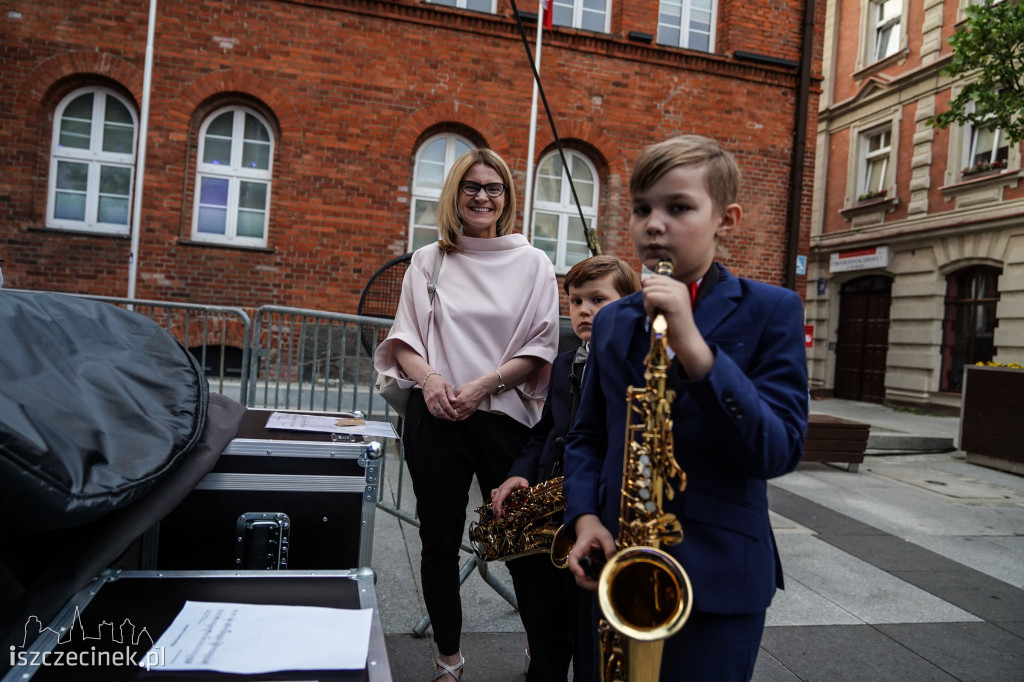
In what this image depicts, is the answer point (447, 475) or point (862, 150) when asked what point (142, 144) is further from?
point (862, 150)

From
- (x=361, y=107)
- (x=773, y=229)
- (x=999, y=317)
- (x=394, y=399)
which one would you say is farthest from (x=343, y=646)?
(x=999, y=317)

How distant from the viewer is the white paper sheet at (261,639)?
1269 millimetres

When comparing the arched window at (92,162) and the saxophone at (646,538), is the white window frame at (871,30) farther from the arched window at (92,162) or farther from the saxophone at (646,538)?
the saxophone at (646,538)

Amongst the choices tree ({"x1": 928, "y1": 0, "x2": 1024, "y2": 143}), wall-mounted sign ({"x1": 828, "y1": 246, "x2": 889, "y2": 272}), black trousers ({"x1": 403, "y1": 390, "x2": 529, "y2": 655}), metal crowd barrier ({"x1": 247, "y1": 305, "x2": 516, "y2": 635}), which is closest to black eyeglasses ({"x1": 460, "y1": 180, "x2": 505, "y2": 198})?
black trousers ({"x1": 403, "y1": 390, "x2": 529, "y2": 655})

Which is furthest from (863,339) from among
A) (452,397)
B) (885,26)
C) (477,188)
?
(452,397)

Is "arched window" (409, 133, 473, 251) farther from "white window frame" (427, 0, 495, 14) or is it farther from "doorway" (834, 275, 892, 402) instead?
"doorway" (834, 275, 892, 402)

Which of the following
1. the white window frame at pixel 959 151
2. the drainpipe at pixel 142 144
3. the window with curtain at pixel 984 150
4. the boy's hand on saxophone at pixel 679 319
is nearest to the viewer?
the boy's hand on saxophone at pixel 679 319

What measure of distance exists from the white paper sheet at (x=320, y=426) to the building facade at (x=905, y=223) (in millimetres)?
13310

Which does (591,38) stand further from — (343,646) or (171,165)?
(343,646)

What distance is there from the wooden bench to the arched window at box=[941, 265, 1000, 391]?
8.12 meters

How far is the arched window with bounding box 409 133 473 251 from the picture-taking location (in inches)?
399

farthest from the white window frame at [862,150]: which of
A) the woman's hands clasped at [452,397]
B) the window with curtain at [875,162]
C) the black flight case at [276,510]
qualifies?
the black flight case at [276,510]

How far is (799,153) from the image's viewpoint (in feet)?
36.8

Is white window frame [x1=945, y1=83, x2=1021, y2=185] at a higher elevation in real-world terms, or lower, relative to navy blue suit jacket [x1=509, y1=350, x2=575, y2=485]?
higher
